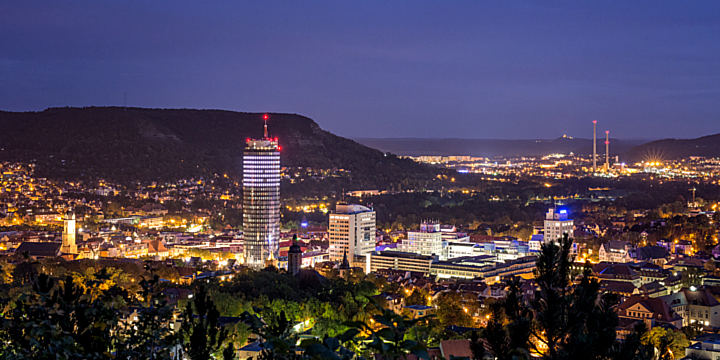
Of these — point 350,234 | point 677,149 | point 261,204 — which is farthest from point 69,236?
point 677,149

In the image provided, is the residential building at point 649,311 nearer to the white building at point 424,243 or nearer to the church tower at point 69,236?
the white building at point 424,243

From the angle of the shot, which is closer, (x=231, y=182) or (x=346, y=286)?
(x=346, y=286)

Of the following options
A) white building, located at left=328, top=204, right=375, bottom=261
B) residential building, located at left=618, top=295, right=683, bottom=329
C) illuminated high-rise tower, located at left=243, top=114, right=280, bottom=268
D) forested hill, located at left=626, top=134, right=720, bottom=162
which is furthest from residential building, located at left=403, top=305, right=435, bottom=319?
forested hill, located at left=626, top=134, right=720, bottom=162

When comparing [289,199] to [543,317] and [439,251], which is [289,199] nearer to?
[439,251]

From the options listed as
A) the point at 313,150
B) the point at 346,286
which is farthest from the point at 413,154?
the point at 346,286

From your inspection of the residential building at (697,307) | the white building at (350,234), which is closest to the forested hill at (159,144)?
the white building at (350,234)
